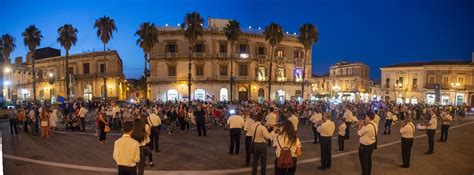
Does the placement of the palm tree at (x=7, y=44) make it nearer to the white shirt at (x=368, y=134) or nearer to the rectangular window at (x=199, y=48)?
the rectangular window at (x=199, y=48)

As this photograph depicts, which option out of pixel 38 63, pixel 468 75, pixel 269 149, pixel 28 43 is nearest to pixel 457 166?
pixel 269 149

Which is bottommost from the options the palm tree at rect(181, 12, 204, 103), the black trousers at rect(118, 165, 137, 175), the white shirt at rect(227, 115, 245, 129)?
the black trousers at rect(118, 165, 137, 175)

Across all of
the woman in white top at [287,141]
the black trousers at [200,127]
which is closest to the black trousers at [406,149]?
the woman in white top at [287,141]

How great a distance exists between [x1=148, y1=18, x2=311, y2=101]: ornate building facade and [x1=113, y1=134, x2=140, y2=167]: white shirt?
3900 centimetres

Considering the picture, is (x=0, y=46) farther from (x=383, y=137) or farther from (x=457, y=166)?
(x=457, y=166)

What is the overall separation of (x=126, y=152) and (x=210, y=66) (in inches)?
1656

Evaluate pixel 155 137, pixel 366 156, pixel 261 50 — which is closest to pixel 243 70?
pixel 261 50

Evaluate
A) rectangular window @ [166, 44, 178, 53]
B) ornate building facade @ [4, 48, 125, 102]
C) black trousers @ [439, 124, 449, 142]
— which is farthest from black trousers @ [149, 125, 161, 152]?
ornate building facade @ [4, 48, 125, 102]

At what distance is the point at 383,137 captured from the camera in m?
18.1

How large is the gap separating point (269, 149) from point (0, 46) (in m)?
58.9

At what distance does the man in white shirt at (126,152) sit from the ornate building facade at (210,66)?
39.0 m

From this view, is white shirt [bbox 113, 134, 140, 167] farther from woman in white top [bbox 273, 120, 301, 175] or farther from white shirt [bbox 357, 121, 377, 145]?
white shirt [bbox 357, 121, 377, 145]

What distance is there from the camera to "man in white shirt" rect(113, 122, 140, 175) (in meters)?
5.92

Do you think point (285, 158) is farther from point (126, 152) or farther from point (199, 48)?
point (199, 48)
